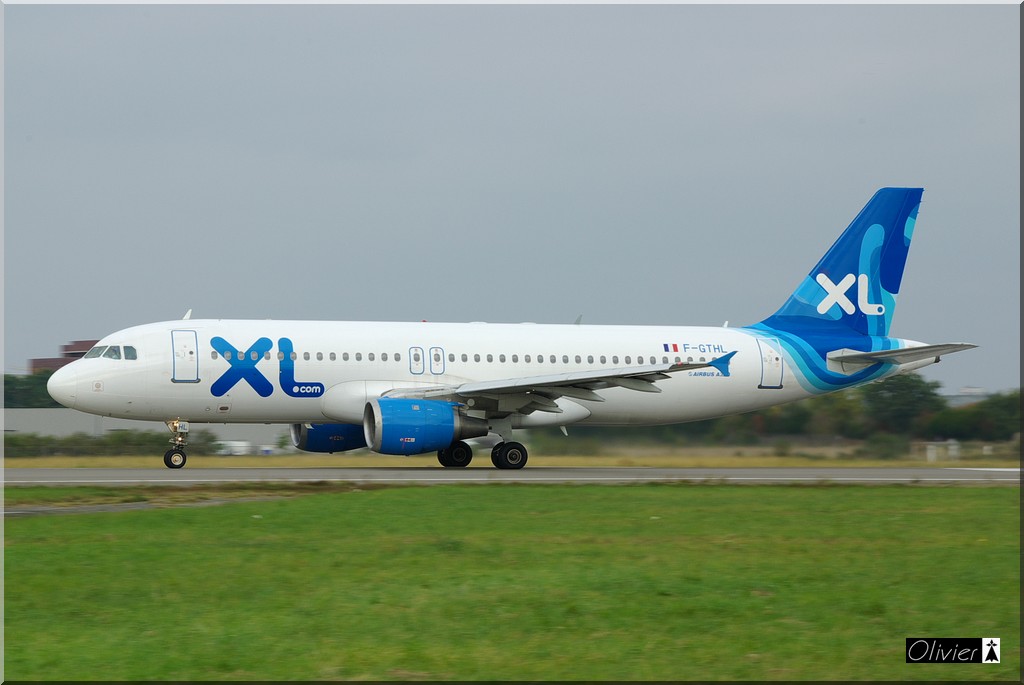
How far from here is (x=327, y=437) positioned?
97.1 ft

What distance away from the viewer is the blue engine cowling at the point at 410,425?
25719 millimetres

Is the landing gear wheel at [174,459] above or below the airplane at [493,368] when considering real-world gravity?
below

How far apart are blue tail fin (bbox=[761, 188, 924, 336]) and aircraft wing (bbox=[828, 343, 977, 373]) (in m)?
0.74

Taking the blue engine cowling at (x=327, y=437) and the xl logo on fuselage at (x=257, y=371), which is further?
the blue engine cowling at (x=327, y=437)

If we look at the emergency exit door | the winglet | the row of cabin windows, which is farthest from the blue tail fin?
the emergency exit door

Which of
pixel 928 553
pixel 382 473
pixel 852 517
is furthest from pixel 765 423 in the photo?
pixel 928 553

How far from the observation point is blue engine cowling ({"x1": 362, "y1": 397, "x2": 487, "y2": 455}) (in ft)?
84.4

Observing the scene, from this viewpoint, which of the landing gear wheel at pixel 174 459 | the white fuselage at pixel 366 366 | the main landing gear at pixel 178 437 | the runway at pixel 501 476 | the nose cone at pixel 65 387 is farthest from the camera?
the main landing gear at pixel 178 437

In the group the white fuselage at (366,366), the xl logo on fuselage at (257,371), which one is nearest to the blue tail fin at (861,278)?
the white fuselage at (366,366)

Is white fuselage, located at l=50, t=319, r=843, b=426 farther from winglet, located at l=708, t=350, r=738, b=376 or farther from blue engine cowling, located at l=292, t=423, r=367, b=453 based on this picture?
blue engine cowling, located at l=292, t=423, r=367, b=453

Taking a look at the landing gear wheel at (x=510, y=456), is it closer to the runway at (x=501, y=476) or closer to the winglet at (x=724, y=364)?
the runway at (x=501, y=476)

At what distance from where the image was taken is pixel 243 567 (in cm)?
1116

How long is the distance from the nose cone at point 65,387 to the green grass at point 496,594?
1202 cm

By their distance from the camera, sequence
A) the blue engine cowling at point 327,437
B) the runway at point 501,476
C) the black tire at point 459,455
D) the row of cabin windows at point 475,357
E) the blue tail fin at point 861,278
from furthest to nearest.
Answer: the blue tail fin at point 861,278, the blue engine cowling at point 327,437, the black tire at point 459,455, the row of cabin windows at point 475,357, the runway at point 501,476
